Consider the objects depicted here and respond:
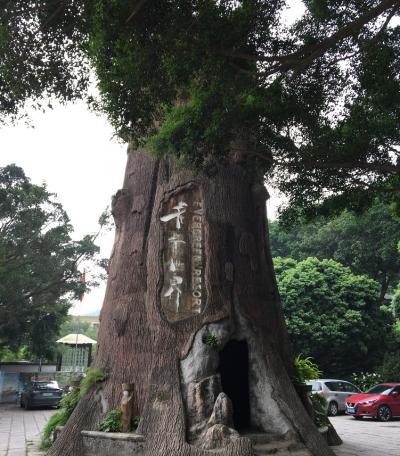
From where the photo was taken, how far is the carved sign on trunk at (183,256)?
25.6ft

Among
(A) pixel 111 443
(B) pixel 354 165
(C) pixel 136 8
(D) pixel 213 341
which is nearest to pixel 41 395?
(A) pixel 111 443

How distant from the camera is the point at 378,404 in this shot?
14.4 metres

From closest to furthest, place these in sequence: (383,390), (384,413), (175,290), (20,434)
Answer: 1. (175,290)
2. (20,434)
3. (384,413)
4. (383,390)

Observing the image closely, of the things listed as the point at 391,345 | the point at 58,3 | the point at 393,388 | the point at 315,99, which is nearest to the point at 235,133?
the point at 315,99

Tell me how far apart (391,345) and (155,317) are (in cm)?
1637

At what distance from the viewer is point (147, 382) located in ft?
24.7

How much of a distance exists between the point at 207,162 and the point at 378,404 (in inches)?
426

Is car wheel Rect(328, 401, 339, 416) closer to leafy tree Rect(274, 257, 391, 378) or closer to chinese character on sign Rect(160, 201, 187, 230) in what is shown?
leafy tree Rect(274, 257, 391, 378)

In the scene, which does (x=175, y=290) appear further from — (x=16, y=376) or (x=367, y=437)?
(x=16, y=376)

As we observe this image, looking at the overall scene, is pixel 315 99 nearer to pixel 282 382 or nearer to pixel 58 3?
pixel 58 3

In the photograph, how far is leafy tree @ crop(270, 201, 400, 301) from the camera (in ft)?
87.2

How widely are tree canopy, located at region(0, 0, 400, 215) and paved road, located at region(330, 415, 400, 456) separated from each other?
4.97 m

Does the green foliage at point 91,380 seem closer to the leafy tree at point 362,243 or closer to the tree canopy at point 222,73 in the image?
the tree canopy at point 222,73

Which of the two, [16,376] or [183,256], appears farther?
[16,376]
